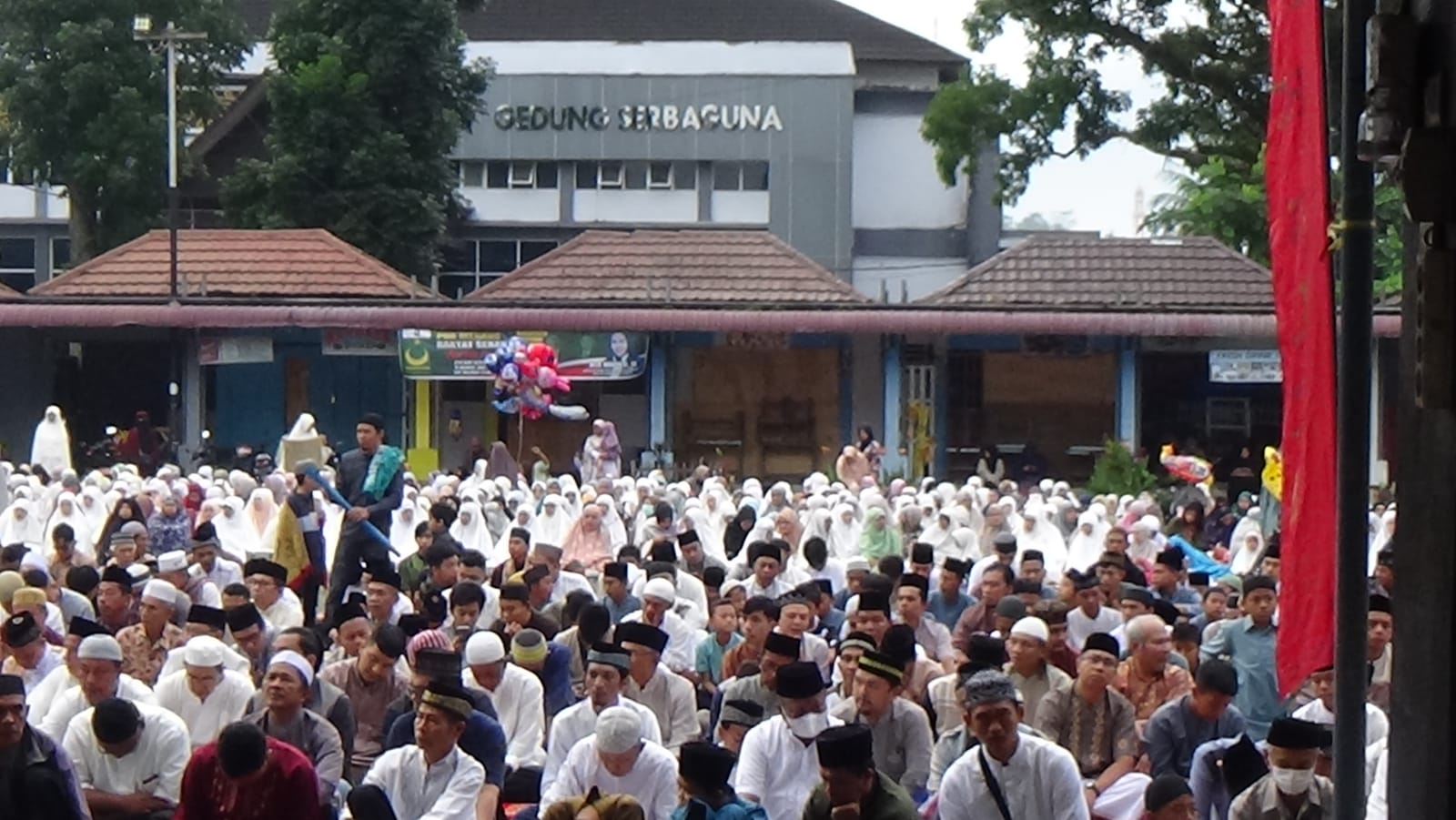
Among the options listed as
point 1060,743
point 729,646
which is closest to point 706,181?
point 729,646

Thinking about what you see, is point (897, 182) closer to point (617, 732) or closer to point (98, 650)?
point (98, 650)

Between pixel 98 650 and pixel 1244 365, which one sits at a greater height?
pixel 1244 365

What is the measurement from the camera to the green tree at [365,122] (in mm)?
33938

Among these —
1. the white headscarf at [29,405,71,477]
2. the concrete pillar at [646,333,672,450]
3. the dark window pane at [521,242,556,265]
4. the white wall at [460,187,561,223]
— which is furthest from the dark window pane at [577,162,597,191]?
the white headscarf at [29,405,71,477]

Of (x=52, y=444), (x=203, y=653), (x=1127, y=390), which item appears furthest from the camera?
(x=1127, y=390)

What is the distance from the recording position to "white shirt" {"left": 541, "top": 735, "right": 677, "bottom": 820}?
778 cm

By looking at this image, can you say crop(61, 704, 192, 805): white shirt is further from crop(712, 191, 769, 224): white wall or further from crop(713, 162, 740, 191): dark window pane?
crop(713, 162, 740, 191): dark window pane

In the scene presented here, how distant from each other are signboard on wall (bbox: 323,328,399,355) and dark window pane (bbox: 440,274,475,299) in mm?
12055

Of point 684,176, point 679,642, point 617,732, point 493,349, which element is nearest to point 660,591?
point 679,642

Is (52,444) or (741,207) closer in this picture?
(52,444)

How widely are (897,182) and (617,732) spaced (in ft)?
110

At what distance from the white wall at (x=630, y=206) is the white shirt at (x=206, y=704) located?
31871mm

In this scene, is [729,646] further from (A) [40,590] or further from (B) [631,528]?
(B) [631,528]

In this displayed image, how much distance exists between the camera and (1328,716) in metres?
8.18
